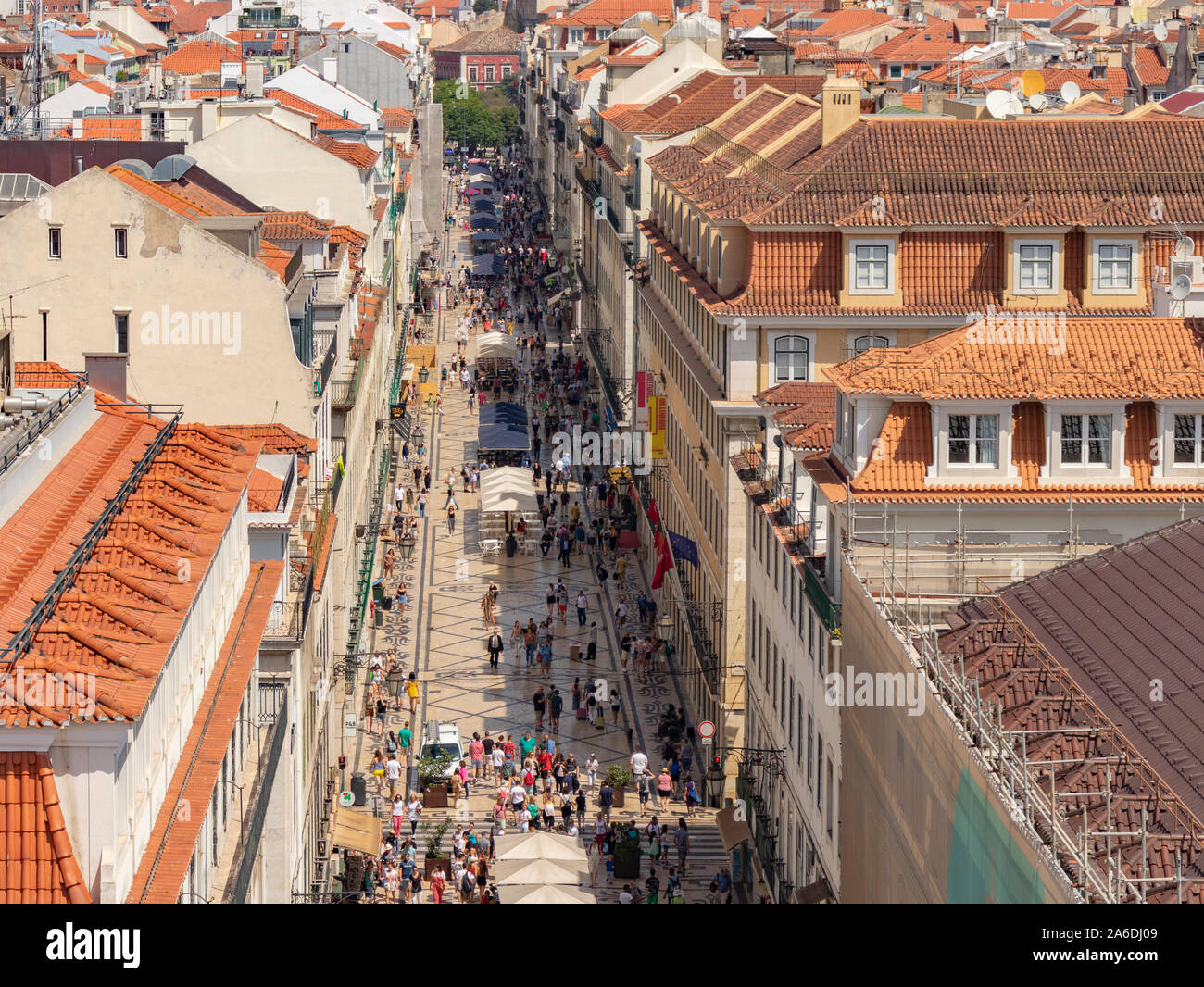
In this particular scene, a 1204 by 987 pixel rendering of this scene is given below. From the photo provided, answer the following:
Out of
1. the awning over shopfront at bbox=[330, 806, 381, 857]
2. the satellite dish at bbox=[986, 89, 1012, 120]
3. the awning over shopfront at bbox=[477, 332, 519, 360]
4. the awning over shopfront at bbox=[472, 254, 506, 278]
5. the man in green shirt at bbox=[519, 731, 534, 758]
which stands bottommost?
the awning over shopfront at bbox=[472, 254, 506, 278]

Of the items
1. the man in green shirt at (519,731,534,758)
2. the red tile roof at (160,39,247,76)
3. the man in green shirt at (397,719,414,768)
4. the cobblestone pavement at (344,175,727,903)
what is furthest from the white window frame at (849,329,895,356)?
the red tile roof at (160,39,247,76)

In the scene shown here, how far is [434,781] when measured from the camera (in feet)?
161

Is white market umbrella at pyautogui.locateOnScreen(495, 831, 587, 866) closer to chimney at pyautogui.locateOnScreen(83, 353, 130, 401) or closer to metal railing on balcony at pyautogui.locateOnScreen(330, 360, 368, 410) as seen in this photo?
chimney at pyautogui.locateOnScreen(83, 353, 130, 401)

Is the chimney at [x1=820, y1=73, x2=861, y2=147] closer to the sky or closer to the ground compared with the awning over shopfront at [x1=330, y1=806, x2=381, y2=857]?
closer to the sky

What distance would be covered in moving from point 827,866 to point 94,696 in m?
18.7

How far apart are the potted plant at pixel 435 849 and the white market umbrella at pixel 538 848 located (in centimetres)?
110

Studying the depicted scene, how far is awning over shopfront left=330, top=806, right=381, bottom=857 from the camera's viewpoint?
4409 cm

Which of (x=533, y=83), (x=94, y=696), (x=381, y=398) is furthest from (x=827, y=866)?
(x=533, y=83)

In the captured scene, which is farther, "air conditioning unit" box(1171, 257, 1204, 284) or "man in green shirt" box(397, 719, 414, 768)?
"man in green shirt" box(397, 719, 414, 768)

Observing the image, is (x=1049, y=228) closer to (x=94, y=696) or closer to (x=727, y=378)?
(x=727, y=378)

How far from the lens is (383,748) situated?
52.6m

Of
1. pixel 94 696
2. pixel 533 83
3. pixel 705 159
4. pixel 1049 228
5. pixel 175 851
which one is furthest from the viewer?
pixel 533 83

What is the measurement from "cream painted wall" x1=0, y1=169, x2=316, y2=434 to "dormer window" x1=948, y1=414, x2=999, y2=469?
14.2 m

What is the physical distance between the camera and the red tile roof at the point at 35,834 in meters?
17.0
